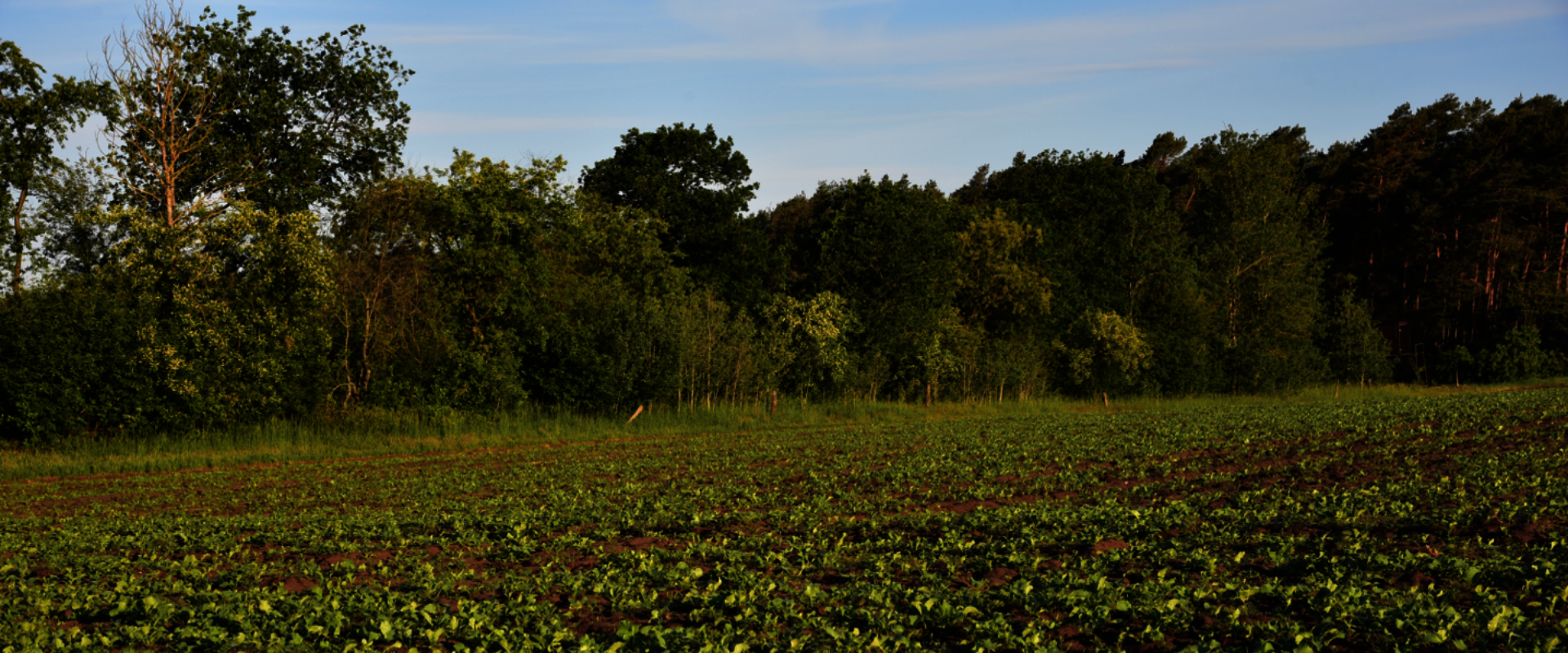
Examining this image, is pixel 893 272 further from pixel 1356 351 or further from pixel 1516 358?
pixel 1516 358

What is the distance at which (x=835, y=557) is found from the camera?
10.1 m

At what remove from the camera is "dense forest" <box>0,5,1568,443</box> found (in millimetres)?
27938

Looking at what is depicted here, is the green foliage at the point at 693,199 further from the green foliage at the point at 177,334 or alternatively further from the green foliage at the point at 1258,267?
the green foliage at the point at 1258,267

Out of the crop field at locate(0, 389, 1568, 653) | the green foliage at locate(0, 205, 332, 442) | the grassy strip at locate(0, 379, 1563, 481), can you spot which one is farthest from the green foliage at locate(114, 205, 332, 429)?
the crop field at locate(0, 389, 1568, 653)

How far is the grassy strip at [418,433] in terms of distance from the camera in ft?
76.9

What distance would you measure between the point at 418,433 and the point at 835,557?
2161 cm

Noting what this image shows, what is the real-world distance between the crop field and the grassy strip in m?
3.88

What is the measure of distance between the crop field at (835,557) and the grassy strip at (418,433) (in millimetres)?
3877

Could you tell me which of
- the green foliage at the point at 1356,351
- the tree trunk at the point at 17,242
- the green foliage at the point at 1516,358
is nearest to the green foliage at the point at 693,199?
the tree trunk at the point at 17,242

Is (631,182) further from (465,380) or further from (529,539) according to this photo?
(529,539)

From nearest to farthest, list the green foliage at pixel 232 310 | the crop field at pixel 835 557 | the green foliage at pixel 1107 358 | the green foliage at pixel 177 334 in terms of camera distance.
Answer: the crop field at pixel 835 557
the green foliage at pixel 177 334
the green foliage at pixel 232 310
the green foliage at pixel 1107 358

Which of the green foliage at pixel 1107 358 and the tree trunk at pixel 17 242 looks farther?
the green foliage at pixel 1107 358

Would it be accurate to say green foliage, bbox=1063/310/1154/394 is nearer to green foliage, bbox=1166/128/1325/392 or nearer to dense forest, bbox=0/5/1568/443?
dense forest, bbox=0/5/1568/443

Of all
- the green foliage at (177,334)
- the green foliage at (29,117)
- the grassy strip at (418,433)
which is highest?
the green foliage at (29,117)
